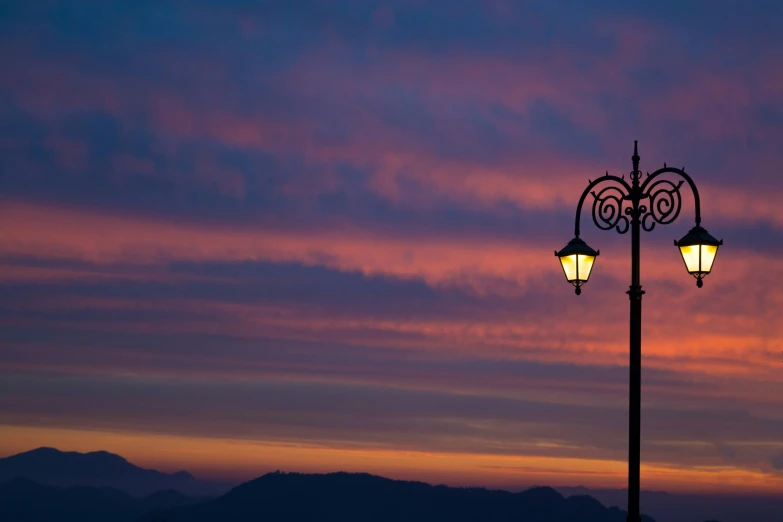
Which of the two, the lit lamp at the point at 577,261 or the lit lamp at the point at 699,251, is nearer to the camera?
the lit lamp at the point at 699,251

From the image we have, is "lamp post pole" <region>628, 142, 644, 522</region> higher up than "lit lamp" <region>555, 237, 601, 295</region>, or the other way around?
→ "lit lamp" <region>555, 237, 601, 295</region>

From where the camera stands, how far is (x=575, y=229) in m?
17.4

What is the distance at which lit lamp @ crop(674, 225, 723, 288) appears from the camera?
15945mm

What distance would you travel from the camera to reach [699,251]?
52.3ft

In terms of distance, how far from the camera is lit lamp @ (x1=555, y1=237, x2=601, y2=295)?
55.2ft

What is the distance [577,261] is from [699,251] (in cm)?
182

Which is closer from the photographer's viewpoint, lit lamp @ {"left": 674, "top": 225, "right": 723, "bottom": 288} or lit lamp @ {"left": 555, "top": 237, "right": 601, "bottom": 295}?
lit lamp @ {"left": 674, "top": 225, "right": 723, "bottom": 288}

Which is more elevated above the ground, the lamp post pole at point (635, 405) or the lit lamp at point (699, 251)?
the lit lamp at point (699, 251)

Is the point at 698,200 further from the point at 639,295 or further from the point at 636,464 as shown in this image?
the point at 636,464

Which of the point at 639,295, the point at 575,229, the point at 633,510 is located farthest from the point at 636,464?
the point at 575,229

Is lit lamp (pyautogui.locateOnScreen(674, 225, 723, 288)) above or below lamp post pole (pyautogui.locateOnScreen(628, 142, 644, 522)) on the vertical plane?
above

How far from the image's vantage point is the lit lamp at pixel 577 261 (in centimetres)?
1681

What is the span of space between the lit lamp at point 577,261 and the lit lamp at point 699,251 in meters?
1.39

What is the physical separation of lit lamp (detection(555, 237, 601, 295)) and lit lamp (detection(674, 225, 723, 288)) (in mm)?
1392
